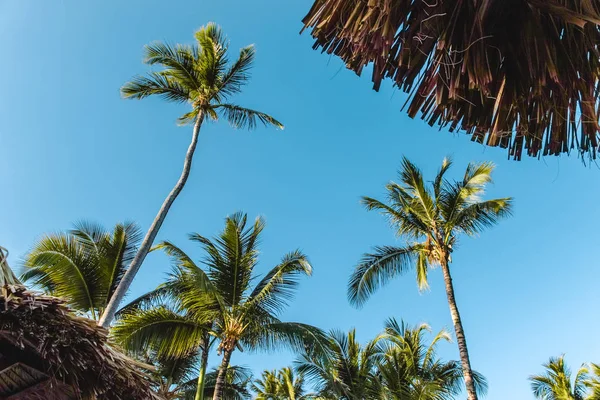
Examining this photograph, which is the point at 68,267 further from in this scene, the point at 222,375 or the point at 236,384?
the point at 236,384

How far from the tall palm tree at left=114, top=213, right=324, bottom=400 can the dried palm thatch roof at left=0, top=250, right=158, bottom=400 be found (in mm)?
6542

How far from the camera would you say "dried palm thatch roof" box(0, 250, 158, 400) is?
3188 millimetres

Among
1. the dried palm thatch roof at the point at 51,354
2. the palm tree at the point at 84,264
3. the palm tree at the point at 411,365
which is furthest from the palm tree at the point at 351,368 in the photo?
the dried palm thatch roof at the point at 51,354

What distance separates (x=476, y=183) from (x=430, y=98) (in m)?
11.9

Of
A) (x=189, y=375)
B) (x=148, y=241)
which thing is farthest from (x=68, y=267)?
(x=189, y=375)

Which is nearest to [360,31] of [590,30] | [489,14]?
[489,14]

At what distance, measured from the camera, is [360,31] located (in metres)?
1.63

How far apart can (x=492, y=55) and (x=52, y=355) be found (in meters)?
3.56

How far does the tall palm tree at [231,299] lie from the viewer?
10.3 m

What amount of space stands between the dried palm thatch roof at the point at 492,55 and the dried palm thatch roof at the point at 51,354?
118 inches

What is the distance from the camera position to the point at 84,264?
10.4 metres

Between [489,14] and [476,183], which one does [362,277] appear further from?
[489,14]

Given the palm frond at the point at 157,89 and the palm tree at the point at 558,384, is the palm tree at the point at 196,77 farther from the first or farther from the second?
the palm tree at the point at 558,384

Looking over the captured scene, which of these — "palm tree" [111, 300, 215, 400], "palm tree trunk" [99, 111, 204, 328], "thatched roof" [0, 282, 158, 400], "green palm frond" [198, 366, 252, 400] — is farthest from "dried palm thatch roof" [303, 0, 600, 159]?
"green palm frond" [198, 366, 252, 400]
